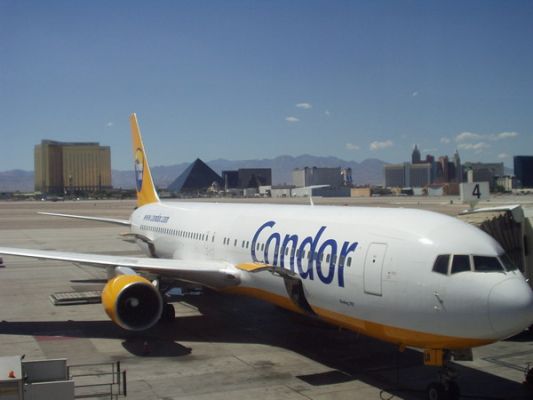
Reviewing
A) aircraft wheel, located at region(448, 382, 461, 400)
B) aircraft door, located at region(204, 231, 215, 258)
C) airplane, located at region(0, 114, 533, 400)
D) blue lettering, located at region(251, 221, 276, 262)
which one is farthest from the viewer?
aircraft door, located at region(204, 231, 215, 258)

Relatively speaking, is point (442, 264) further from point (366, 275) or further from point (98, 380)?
point (98, 380)

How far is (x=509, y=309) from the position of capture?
9.98 meters

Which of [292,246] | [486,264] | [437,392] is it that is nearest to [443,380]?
[437,392]

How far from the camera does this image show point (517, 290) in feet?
33.3

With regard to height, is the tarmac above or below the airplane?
below

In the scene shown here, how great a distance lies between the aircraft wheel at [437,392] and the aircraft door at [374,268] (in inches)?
73.9

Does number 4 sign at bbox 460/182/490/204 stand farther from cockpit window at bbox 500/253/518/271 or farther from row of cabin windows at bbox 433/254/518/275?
row of cabin windows at bbox 433/254/518/275

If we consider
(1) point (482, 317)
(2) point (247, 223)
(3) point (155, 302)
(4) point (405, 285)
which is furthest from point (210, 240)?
(1) point (482, 317)

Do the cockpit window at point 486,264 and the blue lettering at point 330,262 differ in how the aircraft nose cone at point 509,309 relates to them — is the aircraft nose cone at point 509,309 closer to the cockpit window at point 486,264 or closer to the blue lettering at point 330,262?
the cockpit window at point 486,264

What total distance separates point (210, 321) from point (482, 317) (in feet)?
34.7

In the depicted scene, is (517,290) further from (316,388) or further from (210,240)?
(210,240)

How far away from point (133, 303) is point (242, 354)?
123 inches

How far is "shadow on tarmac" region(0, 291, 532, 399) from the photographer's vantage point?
12680 millimetres

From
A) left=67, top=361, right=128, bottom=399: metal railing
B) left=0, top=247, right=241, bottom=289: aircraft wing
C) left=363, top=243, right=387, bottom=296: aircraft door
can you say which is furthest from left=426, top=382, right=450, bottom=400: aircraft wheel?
left=0, top=247, right=241, bottom=289: aircraft wing
